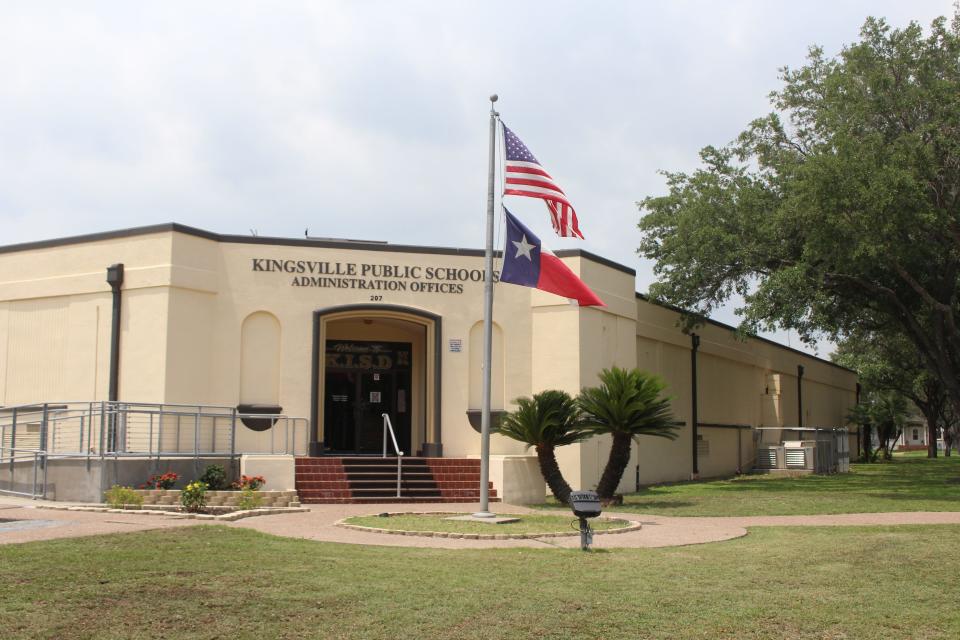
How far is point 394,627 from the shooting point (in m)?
7.68

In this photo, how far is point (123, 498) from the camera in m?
16.5

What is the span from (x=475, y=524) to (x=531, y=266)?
4242 mm

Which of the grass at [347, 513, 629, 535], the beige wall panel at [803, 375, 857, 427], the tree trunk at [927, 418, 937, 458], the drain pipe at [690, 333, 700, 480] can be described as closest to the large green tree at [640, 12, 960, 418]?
the drain pipe at [690, 333, 700, 480]

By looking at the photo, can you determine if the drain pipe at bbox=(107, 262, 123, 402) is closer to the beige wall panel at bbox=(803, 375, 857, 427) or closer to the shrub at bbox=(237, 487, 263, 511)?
the shrub at bbox=(237, 487, 263, 511)

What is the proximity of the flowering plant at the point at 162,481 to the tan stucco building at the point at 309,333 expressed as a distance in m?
2.96

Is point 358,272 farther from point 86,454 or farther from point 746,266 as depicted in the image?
point 746,266

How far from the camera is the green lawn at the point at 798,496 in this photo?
18.8m

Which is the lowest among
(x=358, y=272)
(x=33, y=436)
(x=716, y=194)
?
(x=33, y=436)

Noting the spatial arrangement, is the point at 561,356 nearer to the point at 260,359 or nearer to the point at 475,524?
the point at 260,359

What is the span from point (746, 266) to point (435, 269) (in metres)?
9.49

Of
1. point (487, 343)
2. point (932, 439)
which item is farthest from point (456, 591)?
point (932, 439)

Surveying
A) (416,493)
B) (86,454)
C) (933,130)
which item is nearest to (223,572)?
(86,454)

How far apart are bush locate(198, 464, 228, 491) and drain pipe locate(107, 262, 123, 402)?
3673mm

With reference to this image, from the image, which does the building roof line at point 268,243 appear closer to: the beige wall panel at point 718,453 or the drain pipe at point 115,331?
the drain pipe at point 115,331
